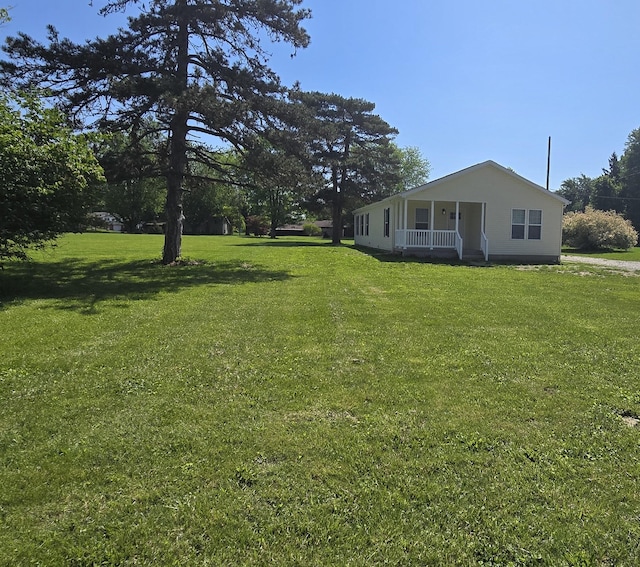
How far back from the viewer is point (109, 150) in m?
13.8

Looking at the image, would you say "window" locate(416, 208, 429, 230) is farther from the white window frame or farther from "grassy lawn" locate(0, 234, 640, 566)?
"grassy lawn" locate(0, 234, 640, 566)

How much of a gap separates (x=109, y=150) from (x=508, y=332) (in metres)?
12.9

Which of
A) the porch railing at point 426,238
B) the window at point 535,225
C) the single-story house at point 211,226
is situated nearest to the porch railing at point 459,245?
the porch railing at point 426,238

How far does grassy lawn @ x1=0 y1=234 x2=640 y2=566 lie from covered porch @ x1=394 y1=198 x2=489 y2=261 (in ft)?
39.9

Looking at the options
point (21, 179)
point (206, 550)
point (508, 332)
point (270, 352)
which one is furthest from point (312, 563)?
point (21, 179)

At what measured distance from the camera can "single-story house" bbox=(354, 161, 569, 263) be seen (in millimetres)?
18516

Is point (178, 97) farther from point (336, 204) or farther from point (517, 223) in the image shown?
point (336, 204)

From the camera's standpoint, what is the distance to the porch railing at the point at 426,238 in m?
18.5

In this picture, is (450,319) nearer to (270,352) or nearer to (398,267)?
(270,352)

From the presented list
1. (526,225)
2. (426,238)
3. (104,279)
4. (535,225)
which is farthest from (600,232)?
(104,279)

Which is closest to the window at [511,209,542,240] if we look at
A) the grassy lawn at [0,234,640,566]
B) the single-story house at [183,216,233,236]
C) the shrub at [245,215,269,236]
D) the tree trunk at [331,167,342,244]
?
the grassy lawn at [0,234,640,566]

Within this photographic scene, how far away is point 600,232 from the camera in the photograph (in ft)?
87.2

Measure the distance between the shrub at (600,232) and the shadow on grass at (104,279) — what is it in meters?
22.3

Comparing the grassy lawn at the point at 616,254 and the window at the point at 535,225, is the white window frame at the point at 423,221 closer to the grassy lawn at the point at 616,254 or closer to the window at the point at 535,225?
the window at the point at 535,225
